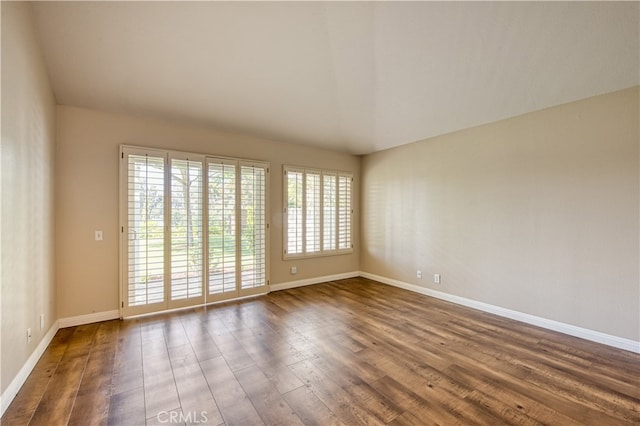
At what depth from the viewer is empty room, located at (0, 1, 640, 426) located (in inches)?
81.4

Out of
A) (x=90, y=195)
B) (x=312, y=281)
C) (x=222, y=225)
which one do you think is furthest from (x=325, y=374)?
(x=90, y=195)

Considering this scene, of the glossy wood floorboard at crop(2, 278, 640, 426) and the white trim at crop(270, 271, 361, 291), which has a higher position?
the white trim at crop(270, 271, 361, 291)

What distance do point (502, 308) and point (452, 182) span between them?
1833 millimetres

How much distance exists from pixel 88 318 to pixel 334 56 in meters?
4.13

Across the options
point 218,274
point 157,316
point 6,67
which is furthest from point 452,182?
point 6,67

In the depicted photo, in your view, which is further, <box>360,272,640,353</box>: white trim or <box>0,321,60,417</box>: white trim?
<box>360,272,640,353</box>: white trim

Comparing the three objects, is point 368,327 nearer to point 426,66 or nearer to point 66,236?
point 426,66

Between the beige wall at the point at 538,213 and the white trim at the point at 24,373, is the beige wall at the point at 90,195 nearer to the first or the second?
the white trim at the point at 24,373

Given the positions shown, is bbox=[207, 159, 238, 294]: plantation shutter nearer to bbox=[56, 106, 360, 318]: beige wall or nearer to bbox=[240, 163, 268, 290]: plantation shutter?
bbox=[240, 163, 268, 290]: plantation shutter

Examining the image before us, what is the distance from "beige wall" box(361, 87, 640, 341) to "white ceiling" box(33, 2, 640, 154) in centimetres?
36

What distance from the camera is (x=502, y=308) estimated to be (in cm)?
366

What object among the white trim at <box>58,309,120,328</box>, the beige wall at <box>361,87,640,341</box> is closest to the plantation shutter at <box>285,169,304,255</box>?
the beige wall at <box>361,87,640,341</box>
